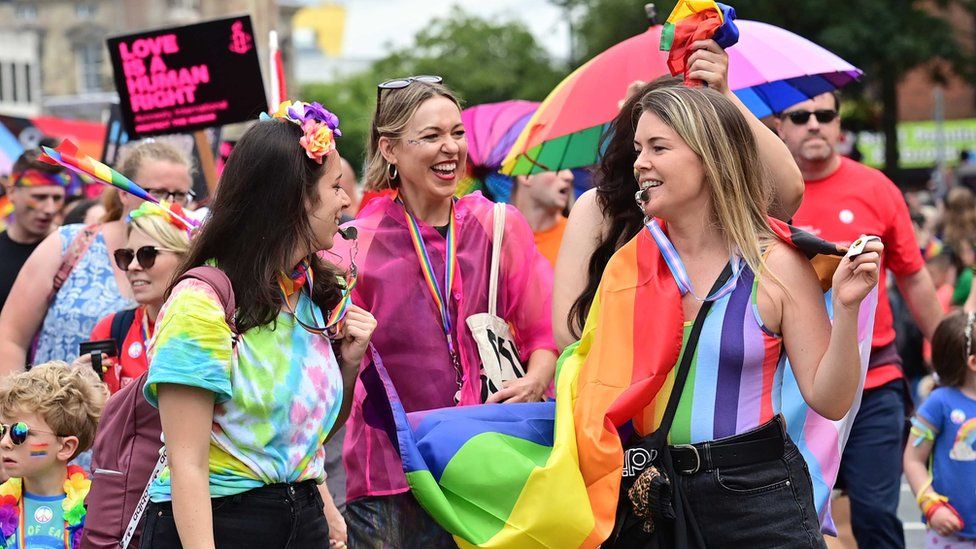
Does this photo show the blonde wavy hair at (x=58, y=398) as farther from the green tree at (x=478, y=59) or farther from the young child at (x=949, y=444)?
the green tree at (x=478, y=59)

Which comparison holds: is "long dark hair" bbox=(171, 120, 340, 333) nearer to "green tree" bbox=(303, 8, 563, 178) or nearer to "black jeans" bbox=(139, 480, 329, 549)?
"black jeans" bbox=(139, 480, 329, 549)

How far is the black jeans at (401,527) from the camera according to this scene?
434 cm

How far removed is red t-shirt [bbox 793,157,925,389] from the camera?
659 cm

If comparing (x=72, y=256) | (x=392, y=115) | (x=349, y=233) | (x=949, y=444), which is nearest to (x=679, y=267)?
(x=349, y=233)

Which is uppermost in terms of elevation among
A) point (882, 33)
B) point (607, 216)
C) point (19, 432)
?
point (607, 216)

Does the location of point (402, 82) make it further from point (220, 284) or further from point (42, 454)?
point (42, 454)

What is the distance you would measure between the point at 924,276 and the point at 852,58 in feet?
94.7

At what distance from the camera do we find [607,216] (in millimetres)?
4473

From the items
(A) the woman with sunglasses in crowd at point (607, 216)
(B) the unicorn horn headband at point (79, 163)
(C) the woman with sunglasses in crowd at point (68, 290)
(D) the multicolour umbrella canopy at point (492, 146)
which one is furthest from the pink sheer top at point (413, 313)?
(D) the multicolour umbrella canopy at point (492, 146)

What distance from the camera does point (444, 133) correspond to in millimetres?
4645

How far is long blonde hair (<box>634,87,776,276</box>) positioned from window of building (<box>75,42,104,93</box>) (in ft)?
287

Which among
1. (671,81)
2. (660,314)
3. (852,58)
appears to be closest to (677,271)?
(660,314)

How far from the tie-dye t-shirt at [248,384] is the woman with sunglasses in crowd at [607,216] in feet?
3.23

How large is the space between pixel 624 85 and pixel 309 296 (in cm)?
221
